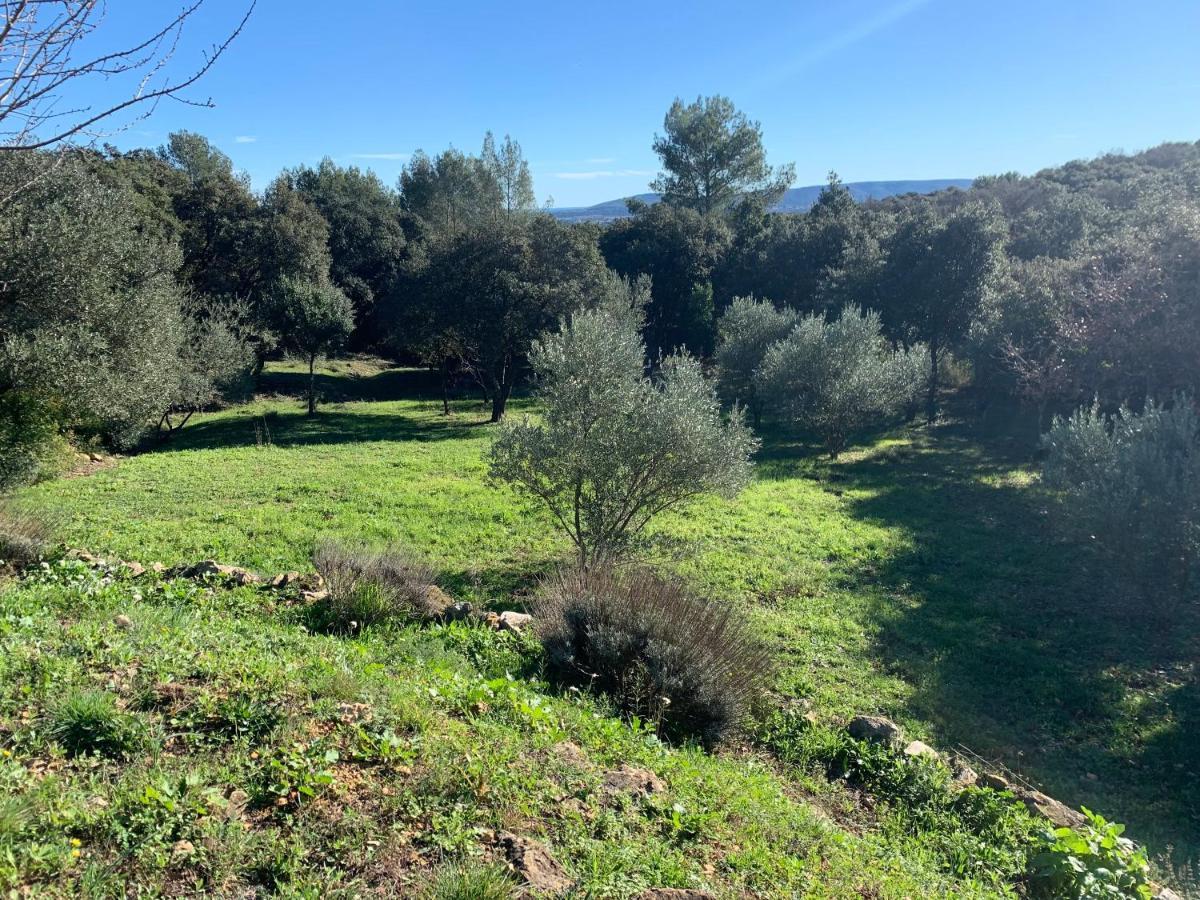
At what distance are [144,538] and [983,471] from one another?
21.4 meters

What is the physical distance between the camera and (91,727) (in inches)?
148

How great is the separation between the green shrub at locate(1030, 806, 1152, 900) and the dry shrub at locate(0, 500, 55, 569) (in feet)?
31.4

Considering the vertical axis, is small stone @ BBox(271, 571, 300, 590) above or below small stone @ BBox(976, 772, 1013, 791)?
above

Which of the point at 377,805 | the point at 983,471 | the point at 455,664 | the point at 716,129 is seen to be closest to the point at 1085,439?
the point at 983,471

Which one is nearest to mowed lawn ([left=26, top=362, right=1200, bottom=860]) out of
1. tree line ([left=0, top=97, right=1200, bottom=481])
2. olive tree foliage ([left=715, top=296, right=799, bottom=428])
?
tree line ([left=0, top=97, right=1200, bottom=481])

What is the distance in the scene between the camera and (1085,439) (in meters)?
13.3

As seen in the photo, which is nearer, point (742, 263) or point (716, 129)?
point (742, 263)

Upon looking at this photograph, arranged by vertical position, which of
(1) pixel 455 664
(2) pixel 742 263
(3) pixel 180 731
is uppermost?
(2) pixel 742 263

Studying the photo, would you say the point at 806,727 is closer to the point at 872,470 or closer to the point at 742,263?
the point at 872,470

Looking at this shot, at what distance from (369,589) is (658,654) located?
3.31 m

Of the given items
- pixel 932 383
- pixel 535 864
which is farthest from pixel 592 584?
pixel 932 383

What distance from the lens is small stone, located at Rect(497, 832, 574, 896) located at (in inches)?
129

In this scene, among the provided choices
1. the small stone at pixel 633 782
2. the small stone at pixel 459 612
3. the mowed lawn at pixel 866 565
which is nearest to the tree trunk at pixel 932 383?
the mowed lawn at pixel 866 565

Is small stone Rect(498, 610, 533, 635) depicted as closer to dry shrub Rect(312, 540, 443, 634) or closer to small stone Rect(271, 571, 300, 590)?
dry shrub Rect(312, 540, 443, 634)
